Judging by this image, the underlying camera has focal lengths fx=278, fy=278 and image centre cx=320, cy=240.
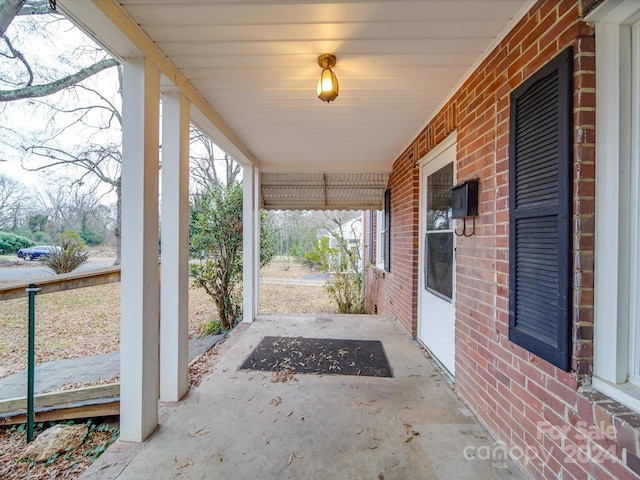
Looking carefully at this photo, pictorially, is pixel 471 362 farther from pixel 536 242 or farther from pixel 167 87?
pixel 167 87

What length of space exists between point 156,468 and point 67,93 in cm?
712

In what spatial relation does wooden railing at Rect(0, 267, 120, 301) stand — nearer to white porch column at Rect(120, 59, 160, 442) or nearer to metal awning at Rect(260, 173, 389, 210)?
white porch column at Rect(120, 59, 160, 442)

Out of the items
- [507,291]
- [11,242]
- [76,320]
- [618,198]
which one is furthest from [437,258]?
[76,320]

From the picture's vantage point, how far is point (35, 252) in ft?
10.3

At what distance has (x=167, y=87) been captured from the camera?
2.26m

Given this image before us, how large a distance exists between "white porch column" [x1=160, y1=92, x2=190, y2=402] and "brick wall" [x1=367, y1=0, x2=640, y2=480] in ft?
7.86

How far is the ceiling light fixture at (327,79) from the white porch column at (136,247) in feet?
3.89

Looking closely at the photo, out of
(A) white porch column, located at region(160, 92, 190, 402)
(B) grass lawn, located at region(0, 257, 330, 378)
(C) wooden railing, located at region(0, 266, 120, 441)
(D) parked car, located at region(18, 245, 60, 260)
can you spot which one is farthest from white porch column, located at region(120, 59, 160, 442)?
(D) parked car, located at region(18, 245, 60, 260)

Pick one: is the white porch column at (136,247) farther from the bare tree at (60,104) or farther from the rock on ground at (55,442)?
the bare tree at (60,104)

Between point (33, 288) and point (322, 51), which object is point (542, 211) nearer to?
point (322, 51)

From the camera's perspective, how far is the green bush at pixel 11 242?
255 centimetres

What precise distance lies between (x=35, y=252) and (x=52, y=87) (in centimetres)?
356

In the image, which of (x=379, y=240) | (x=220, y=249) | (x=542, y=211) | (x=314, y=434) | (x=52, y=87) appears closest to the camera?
(x=542, y=211)

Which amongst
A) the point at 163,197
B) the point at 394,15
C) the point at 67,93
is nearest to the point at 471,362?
the point at 394,15
